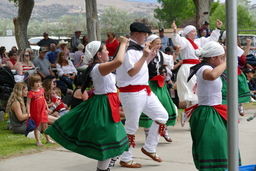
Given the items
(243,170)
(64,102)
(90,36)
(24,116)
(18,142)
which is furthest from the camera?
(90,36)

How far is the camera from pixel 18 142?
8.11 meters

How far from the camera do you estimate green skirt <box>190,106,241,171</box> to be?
4.74 m

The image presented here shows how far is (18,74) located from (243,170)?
879 cm

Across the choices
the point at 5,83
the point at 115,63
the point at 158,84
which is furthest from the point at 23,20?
the point at 115,63

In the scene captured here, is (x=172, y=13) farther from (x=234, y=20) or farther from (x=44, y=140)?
(x=234, y=20)

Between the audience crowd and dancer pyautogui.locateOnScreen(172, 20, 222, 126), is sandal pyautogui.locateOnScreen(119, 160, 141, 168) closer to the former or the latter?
the audience crowd

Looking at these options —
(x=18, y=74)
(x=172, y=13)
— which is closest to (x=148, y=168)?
(x=18, y=74)

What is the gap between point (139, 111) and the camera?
6.17 m

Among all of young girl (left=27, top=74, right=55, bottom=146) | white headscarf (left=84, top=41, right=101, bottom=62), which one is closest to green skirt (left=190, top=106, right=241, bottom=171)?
white headscarf (left=84, top=41, right=101, bottom=62)

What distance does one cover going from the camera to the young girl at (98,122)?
4.90 metres

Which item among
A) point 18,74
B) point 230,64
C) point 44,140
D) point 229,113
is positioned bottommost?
point 44,140

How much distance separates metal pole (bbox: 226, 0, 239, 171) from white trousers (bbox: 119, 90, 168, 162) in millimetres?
3518

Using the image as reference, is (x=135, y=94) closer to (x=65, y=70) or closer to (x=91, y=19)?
(x=65, y=70)

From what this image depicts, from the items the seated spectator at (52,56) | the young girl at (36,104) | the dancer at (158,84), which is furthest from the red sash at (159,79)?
the seated spectator at (52,56)
